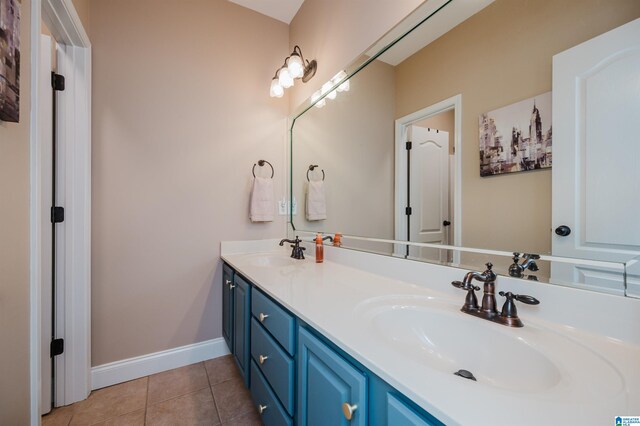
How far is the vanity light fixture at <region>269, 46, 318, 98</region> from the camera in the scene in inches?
72.6

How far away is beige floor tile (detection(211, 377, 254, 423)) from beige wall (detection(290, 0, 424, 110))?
1.99 meters

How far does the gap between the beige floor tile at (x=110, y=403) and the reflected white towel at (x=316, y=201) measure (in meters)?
1.49

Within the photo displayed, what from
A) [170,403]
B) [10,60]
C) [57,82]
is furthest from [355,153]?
[170,403]

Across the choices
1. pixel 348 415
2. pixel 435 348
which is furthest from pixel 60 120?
pixel 435 348

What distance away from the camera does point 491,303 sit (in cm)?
77

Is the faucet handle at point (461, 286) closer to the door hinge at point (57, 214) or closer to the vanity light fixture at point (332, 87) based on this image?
the vanity light fixture at point (332, 87)

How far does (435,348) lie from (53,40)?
234cm

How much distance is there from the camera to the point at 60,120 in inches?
55.6

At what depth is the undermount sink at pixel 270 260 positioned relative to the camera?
1779mm

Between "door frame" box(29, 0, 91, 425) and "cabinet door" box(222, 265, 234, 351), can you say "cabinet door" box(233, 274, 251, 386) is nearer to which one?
"cabinet door" box(222, 265, 234, 351)

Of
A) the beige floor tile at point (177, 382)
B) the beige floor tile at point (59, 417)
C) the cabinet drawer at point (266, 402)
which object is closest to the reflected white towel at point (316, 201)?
the cabinet drawer at point (266, 402)

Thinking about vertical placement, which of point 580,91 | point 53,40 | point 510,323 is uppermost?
point 53,40

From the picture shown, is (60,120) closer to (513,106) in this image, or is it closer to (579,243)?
(513,106)

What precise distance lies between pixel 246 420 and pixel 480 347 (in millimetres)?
1238
